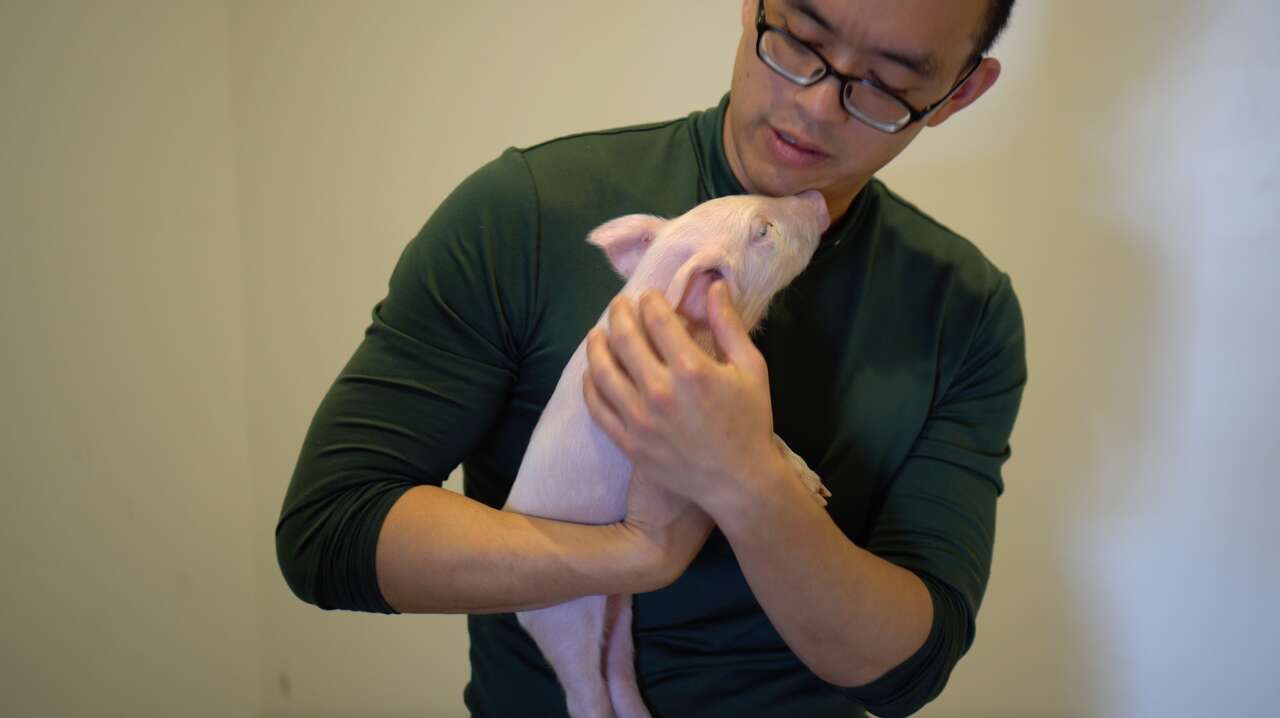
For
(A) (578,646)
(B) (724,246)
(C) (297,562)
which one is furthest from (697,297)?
(C) (297,562)

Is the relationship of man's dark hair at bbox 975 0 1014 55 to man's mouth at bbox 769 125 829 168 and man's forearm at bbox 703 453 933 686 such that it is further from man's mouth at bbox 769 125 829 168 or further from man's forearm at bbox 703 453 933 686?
man's forearm at bbox 703 453 933 686

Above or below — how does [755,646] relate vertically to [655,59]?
below

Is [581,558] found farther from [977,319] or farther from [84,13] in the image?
[84,13]

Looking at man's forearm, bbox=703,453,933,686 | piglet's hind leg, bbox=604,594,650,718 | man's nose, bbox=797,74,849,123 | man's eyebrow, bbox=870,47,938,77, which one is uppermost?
man's eyebrow, bbox=870,47,938,77

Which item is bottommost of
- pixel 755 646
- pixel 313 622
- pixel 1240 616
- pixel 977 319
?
pixel 313 622

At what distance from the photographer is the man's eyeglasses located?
1.05 m

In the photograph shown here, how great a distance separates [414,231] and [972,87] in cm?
148

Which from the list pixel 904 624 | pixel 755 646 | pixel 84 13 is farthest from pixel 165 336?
pixel 904 624

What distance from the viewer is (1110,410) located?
83.4 inches

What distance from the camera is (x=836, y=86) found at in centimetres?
105

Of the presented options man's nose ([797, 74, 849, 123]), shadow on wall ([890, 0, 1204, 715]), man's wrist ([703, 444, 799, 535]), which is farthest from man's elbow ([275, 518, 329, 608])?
shadow on wall ([890, 0, 1204, 715])

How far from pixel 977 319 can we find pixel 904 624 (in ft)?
1.59

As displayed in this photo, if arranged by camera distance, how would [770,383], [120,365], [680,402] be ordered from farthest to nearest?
[120,365] → [770,383] → [680,402]

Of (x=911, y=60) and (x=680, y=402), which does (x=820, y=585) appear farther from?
(x=911, y=60)
